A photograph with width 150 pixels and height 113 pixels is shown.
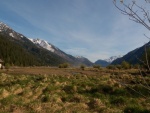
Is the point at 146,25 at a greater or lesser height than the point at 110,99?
greater

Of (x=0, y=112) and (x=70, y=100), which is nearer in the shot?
(x=0, y=112)

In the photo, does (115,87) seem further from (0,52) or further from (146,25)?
(0,52)

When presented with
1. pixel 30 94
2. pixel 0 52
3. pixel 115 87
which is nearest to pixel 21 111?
pixel 30 94

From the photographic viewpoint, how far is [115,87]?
771 inches

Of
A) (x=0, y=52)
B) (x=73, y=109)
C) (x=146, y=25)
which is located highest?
(x=0, y=52)

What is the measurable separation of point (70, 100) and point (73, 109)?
262 centimetres

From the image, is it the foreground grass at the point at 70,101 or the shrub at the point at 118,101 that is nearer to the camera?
the foreground grass at the point at 70,101

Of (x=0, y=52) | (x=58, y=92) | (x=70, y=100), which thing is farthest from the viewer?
(x=0, y=52)

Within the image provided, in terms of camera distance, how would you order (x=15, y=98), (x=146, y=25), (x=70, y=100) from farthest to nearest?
(x=70, y=100) → (x=15, y=98) → (x=146, y=25)

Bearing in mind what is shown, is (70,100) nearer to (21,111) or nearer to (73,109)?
(73,109)

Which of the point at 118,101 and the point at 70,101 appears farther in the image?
the point at 70,101

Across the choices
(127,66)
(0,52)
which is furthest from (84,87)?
(0,52)

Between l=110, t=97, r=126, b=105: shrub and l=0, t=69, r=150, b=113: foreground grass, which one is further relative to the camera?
l=110, t=97, r=126, b=105: shrub

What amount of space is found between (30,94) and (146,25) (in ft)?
44.7
